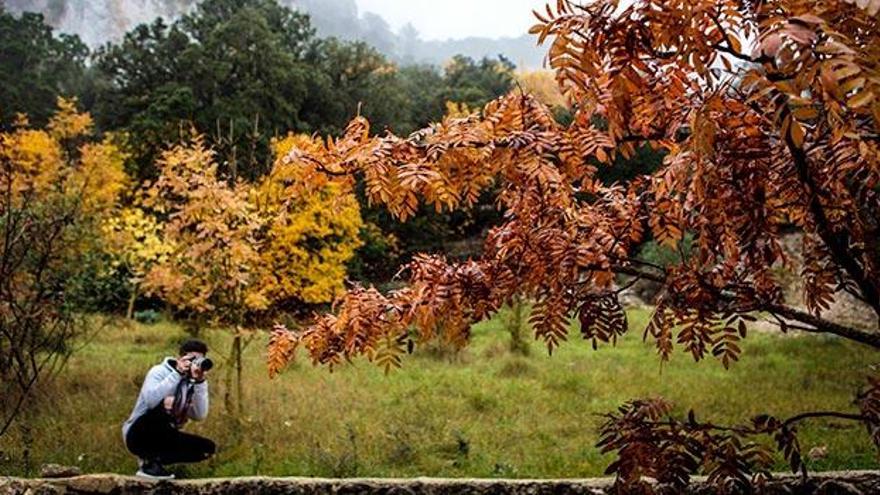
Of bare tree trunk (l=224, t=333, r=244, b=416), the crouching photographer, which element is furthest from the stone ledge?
bare tree trunk (l=224, t=333, r=244, b=416)

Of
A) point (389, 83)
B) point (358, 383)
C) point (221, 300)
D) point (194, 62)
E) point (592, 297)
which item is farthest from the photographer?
point (389, 83)

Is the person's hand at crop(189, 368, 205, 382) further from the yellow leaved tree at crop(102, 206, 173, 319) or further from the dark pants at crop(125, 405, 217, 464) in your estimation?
the yellow leaved tree at crop(102, 206, 173, 319)

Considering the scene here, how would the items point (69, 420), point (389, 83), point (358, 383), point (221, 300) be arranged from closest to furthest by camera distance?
point (69, 420) < point (221, 300) < point (358, 383) < point (389, 83)

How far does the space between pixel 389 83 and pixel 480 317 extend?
35722 millimetres

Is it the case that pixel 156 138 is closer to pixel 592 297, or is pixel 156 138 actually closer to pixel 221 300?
pixel 221 300

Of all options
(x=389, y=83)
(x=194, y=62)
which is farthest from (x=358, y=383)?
(x=389, y=83)

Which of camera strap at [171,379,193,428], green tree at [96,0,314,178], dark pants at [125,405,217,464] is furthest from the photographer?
green tree at [96,0,314,178]

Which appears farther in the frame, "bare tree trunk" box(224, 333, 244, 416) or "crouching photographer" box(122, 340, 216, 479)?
"bare tree trunk" box(224, 333, 244, 416)

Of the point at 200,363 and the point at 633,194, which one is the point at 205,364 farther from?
the point at 633,194

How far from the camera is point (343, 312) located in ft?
10.2

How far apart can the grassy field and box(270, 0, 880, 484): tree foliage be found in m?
4.73

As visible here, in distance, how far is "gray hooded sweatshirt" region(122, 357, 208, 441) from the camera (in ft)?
19.7

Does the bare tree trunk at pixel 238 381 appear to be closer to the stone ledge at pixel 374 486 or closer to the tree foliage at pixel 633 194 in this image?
the stone ledge at pixel 374 486

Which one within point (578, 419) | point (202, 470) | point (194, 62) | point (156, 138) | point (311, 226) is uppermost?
point (194, 62)
